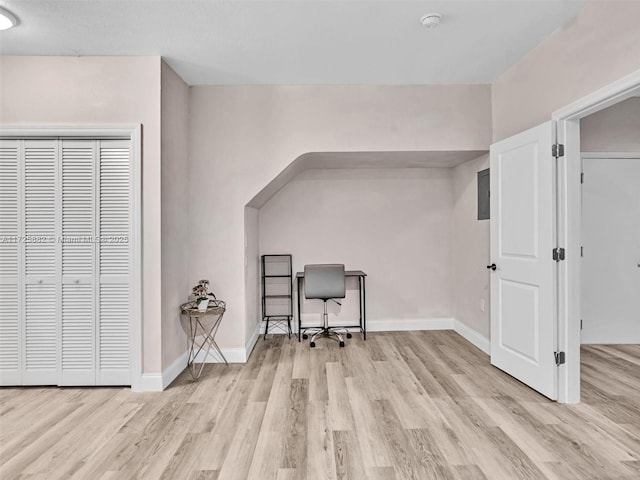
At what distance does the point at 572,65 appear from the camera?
2607mm

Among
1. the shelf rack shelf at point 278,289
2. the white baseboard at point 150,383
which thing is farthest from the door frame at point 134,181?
the shelf rack shelf at point 278,289

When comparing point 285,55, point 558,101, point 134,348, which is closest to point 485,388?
point 558,101

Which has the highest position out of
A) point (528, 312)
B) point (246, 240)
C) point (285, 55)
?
point (285, 55)

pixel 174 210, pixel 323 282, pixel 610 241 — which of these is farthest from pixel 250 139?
pixel 610 241

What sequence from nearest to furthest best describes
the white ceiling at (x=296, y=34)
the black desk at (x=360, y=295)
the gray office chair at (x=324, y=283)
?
the white ceiling at (x=296, y=34)
the gray office chair at (x=324, y=283)
the black desk at (x=360, y=295)

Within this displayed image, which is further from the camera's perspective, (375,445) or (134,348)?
(134,348)

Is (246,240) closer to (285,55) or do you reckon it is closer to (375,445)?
(285,55)

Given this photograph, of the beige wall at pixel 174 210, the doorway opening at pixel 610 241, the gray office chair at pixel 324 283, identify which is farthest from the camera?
the gray office chair at pixel 324 283

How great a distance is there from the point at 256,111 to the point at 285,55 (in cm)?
72

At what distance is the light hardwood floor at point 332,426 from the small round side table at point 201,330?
0.48 ft

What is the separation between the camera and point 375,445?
7.19ft

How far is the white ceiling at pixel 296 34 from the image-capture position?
2.40 meters

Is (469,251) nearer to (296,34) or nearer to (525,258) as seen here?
(525,258)

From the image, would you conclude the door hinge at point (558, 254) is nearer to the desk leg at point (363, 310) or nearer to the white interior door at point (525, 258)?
the white interior door at point (525, 258)
